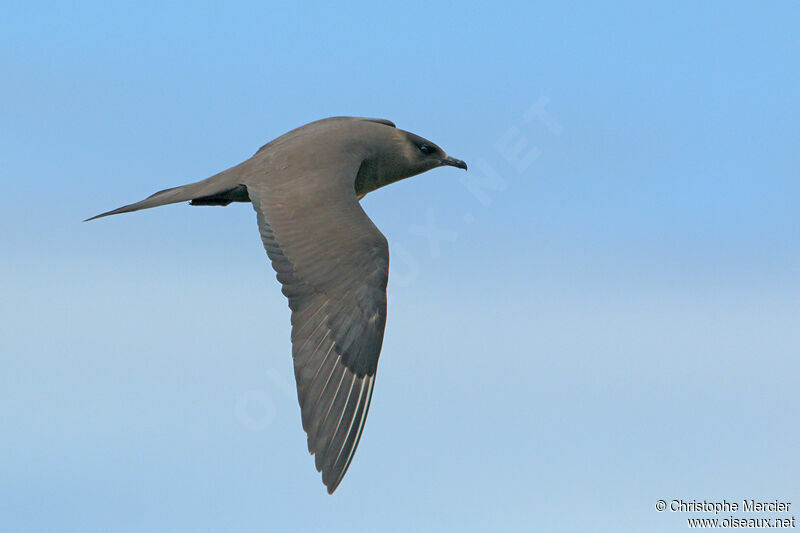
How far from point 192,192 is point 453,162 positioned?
2675 millimetres

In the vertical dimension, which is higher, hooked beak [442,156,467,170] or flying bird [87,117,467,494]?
hooked beak [442,156,467,170]

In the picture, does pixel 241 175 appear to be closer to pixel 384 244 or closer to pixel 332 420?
pixel 384 244

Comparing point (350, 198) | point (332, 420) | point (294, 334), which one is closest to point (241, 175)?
point (350, 198)

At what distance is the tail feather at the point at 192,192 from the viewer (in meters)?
8.77

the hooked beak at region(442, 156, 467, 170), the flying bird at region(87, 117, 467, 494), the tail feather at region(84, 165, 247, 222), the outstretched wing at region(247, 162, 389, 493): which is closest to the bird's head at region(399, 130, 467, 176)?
the hooked beak at region(442, 156, 467, 170)

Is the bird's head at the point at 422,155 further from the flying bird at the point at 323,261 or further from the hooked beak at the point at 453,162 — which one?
the flying bird at the point at 323,261

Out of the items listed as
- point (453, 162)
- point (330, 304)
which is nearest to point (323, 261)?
point (330, 304)

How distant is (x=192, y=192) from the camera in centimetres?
889

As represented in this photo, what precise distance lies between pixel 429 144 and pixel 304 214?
7.84ft

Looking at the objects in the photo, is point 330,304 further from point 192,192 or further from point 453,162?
point 453,162

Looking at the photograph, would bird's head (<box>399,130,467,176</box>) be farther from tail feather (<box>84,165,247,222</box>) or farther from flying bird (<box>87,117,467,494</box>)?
tail feather (<box>84,165,247,222</box>)

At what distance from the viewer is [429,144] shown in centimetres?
1023

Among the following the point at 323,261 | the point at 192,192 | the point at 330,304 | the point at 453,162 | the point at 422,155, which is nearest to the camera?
the point at 330,304

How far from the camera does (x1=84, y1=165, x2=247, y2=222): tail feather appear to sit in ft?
28.8
